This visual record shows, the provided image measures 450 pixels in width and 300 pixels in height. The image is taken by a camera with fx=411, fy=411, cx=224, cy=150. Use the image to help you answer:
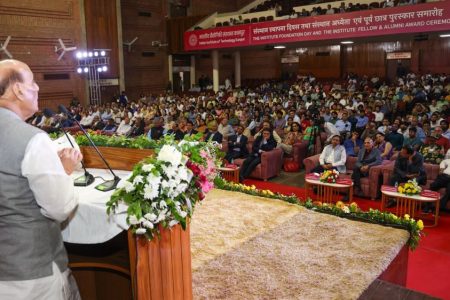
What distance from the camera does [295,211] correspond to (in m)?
3.77

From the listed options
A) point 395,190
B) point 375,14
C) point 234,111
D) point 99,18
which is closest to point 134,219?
point 395,190

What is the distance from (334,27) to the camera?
37.5 ft

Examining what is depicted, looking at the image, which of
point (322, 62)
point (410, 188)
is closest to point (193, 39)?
point (322, 62)

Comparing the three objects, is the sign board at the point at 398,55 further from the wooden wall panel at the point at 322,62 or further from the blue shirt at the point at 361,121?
the blue shirt at the point at 361,121

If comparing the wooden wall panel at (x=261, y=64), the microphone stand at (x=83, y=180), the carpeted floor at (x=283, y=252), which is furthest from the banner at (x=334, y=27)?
the microphone stand at (x=83, y=180)

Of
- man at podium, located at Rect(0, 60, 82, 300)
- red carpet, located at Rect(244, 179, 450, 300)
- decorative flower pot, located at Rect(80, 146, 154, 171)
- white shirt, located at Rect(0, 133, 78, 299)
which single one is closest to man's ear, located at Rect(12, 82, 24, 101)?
man at podium, located at Rect(0, 60, 82, 300)

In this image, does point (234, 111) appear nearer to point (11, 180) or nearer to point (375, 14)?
point (375, 14)

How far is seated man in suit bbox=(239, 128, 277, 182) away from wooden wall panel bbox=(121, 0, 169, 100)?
12196mm

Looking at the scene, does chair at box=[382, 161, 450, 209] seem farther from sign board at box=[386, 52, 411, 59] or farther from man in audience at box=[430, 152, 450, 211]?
sign board at box=[386, 52, 411, 59]

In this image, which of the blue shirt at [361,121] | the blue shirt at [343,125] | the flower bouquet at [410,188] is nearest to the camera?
the flower bouquet at [410,188]

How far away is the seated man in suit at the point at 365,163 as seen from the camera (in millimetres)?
6273

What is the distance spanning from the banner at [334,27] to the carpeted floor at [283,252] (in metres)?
8.09

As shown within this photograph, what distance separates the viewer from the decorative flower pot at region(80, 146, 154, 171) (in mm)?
2549

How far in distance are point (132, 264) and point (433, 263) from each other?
3440 millimetres
